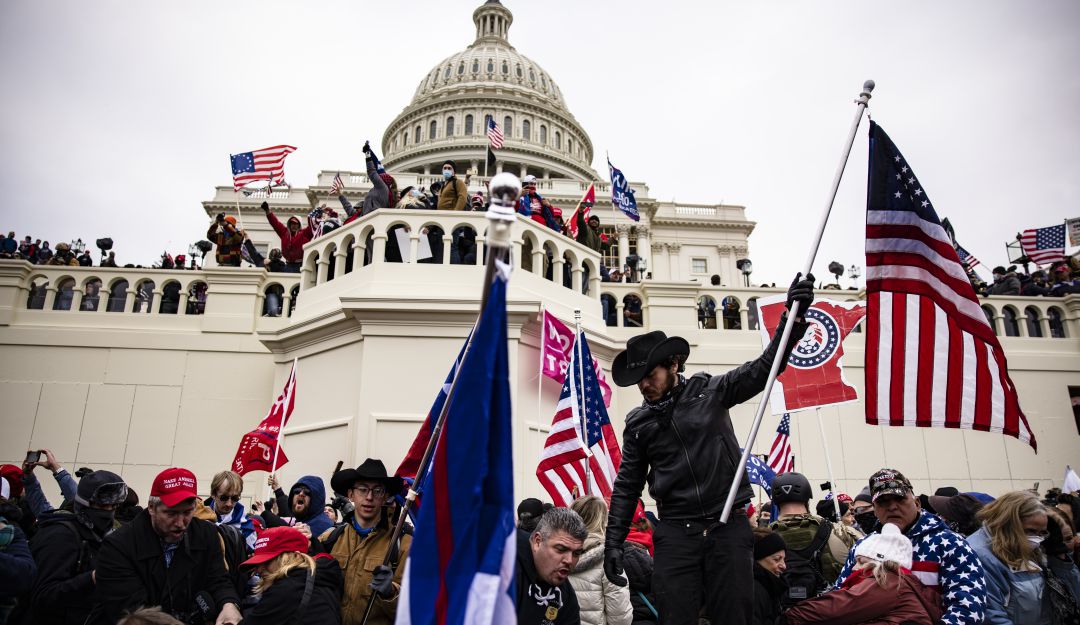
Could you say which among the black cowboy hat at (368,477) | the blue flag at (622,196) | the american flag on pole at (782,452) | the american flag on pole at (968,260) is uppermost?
the american flag on pole at (968,260)

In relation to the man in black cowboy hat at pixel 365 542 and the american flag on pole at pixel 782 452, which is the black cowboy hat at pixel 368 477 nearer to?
Result: the man in black cowboy hat at pixel 365 542

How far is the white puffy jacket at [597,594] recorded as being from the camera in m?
4.65

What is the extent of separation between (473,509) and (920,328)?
358 cm

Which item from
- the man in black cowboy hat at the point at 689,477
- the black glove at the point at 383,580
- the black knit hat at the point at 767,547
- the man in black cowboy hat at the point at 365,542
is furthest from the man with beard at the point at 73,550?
the black knit hat at the point at 767,547

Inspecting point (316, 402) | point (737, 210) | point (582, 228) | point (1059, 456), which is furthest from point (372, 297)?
point (737, 210)

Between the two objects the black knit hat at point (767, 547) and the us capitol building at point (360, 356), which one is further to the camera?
the us capitol building at point (360, 356)

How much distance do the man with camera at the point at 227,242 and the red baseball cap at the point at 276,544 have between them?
1095 centimetres

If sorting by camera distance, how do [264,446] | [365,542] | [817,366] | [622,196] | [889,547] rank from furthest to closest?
[622,196] < [817,366] < [264,446] < [365,542] < [889,547]

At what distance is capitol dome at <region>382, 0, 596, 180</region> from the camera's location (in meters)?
75.4

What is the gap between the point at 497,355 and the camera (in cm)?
278

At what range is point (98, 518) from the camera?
482cm

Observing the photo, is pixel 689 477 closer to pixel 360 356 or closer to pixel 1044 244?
pixel 360 356

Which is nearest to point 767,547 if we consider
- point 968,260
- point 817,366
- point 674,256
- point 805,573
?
point 805,573

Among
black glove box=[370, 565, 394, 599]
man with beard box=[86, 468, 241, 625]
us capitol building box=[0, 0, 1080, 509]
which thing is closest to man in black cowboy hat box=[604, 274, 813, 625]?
black glove box=[370, 565, 394, 599]
